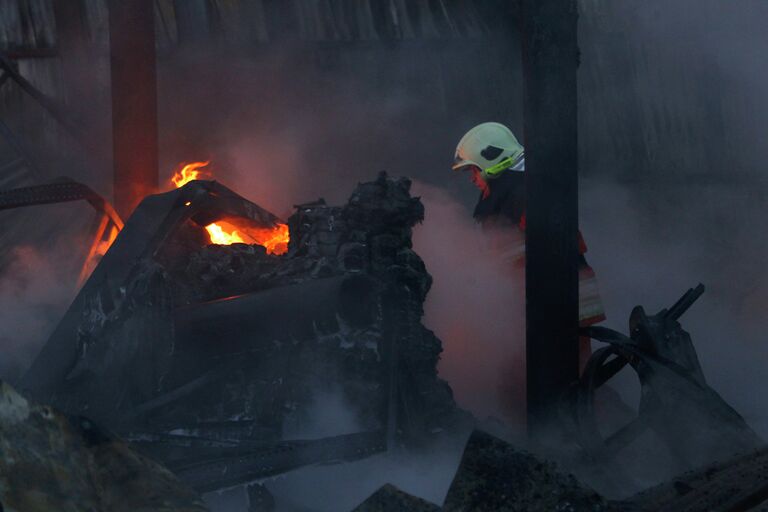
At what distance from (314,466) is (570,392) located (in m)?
1.42

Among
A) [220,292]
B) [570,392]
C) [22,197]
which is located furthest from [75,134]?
[570,392]

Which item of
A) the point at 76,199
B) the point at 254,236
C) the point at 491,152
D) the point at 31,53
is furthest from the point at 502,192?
the point at 31,53

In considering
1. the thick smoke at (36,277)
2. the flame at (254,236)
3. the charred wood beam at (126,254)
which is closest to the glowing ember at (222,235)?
the flame at (254,236)

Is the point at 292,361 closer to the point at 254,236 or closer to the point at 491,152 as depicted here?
the point at 254,236

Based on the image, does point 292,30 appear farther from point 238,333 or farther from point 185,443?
point 185,443

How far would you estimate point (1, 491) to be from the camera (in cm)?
239

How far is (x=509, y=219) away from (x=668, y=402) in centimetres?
197

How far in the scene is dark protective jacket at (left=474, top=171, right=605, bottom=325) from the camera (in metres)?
5.79

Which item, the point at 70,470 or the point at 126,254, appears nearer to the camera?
the point at 70,470

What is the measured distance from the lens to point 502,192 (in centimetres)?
599

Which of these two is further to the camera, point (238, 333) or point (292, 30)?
point (292, 30)

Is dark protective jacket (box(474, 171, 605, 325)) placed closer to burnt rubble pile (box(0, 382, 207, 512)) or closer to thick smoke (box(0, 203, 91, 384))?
thick smoke (box(0, 203, 91, 384))

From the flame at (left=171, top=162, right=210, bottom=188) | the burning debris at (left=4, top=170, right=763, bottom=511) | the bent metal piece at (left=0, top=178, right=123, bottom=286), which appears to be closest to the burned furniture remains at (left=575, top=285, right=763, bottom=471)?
the burning debris at (left=4, top=170, right=763, bottom=511)

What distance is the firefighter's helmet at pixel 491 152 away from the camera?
20.1ft
